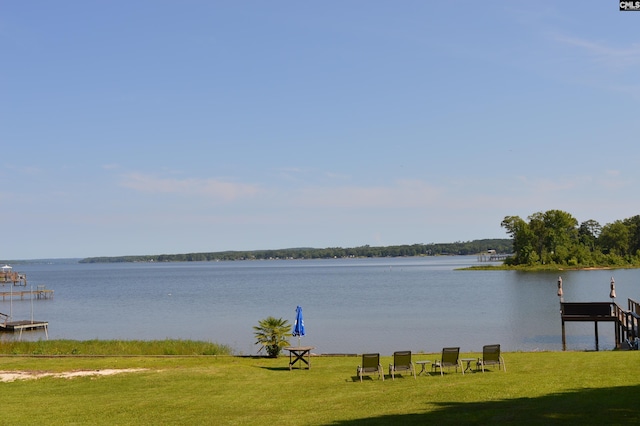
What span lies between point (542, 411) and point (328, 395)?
5.40 metres

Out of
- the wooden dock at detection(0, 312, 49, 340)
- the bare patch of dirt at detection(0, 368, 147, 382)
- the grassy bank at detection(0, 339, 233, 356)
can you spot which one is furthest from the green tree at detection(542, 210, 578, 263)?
the bare patch of dirt at detection(0, 368, 147, 382)

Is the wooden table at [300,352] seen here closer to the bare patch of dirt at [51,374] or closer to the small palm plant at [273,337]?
the small palm plant at [273,337]

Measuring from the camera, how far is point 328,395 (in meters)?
15.9

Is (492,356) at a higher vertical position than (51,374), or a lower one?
higher

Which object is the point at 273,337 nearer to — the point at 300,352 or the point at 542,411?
the point at 300,352

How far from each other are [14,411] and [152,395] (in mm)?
3268

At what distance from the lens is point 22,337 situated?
5009cm

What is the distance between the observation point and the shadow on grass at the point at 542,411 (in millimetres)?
11414

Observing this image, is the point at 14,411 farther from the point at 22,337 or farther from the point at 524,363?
the point at 22,337

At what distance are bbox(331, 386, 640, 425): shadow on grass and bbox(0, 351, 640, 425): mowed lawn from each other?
0.06ft

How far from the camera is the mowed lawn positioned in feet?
41.2

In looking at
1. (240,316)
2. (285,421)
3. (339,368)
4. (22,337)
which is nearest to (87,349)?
(339,368)

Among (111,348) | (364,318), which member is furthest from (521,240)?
(111,348)

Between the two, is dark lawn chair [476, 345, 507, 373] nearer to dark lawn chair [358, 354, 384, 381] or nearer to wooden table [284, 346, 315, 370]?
dark lawn chair [358, 354, 384, 381]
